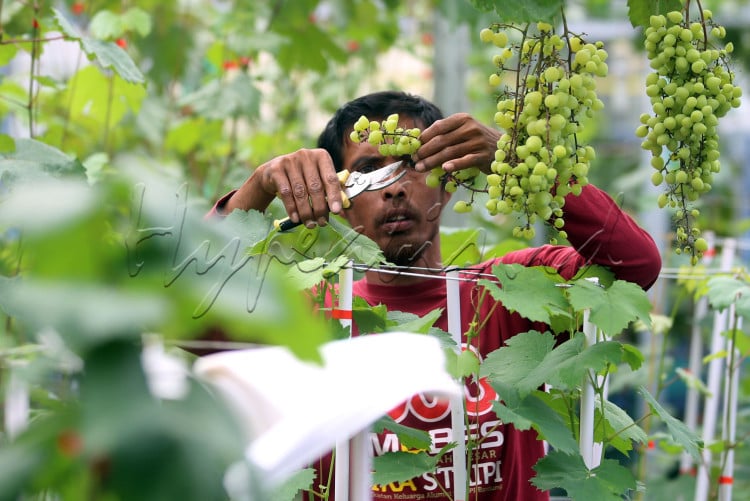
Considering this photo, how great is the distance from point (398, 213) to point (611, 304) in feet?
1.90

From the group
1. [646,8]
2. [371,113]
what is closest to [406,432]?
[646,8]

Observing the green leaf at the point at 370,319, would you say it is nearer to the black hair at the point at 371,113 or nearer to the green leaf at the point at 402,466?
the green leaf at the point at 402,466

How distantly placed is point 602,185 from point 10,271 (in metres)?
4.90

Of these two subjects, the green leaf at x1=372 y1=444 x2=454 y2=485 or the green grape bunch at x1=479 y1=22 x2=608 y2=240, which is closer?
the green grape bunch at x1=479 y1=22 x2=608 y2=240

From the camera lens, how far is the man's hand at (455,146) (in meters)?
1.23

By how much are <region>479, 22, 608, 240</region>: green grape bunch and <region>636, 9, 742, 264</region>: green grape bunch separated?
0.09m

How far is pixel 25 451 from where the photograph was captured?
1.76 ft

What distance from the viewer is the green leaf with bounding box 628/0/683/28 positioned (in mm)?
1251

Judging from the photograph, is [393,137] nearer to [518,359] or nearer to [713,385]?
[518,359]

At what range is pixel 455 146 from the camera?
Answer: 1.23 metres

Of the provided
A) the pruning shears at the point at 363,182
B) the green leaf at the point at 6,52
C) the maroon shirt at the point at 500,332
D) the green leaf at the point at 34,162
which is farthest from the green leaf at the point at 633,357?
the green leaf at the point at 6,52

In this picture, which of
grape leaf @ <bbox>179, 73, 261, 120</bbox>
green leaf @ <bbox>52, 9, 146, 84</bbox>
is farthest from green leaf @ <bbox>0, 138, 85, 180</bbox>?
grape leaf @ <bbox>179, 73, 261, 120</bbox>

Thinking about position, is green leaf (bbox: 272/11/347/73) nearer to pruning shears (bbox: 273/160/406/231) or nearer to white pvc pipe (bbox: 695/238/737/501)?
white pvc pipe (bbox: 695/238/737/501)

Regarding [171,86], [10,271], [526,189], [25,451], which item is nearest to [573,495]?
[526,189]
